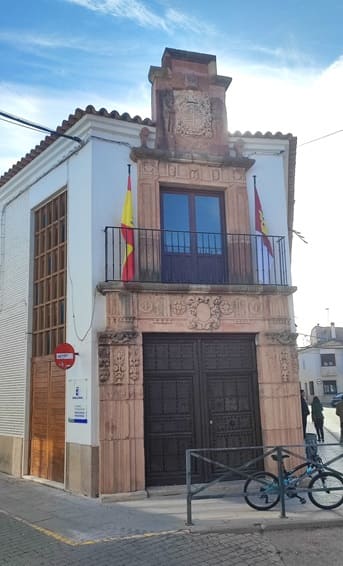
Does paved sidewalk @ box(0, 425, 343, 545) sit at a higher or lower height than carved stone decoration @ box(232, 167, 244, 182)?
lower

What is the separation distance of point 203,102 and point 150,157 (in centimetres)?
178

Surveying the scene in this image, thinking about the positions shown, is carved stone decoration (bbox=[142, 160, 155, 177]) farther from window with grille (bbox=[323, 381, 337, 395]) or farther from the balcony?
window with grille (bbox=[323, 381, 337, 395])

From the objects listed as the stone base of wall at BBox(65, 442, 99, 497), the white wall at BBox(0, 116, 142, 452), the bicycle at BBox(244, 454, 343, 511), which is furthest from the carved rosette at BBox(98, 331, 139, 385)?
the bicycle at BBox(244, 454, 343, 511)

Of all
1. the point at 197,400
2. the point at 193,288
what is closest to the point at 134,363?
the point at 197,400

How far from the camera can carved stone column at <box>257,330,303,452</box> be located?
9234mm

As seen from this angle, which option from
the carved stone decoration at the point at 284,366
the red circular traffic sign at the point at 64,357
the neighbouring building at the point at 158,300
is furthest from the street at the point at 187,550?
the carved stone decoration at the point at 284,366

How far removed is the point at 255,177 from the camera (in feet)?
34.4

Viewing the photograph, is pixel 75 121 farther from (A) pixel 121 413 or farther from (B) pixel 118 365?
(A) pixel 121 413

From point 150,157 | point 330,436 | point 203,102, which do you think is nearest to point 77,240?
point 150,157

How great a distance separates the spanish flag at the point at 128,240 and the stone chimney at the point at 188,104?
150 centimetres

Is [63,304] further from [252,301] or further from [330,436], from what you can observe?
[330,436]

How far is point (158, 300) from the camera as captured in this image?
916 centimetres

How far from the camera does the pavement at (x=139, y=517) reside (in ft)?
20.6

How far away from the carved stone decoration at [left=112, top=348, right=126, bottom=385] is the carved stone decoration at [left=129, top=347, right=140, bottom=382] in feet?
0.40
